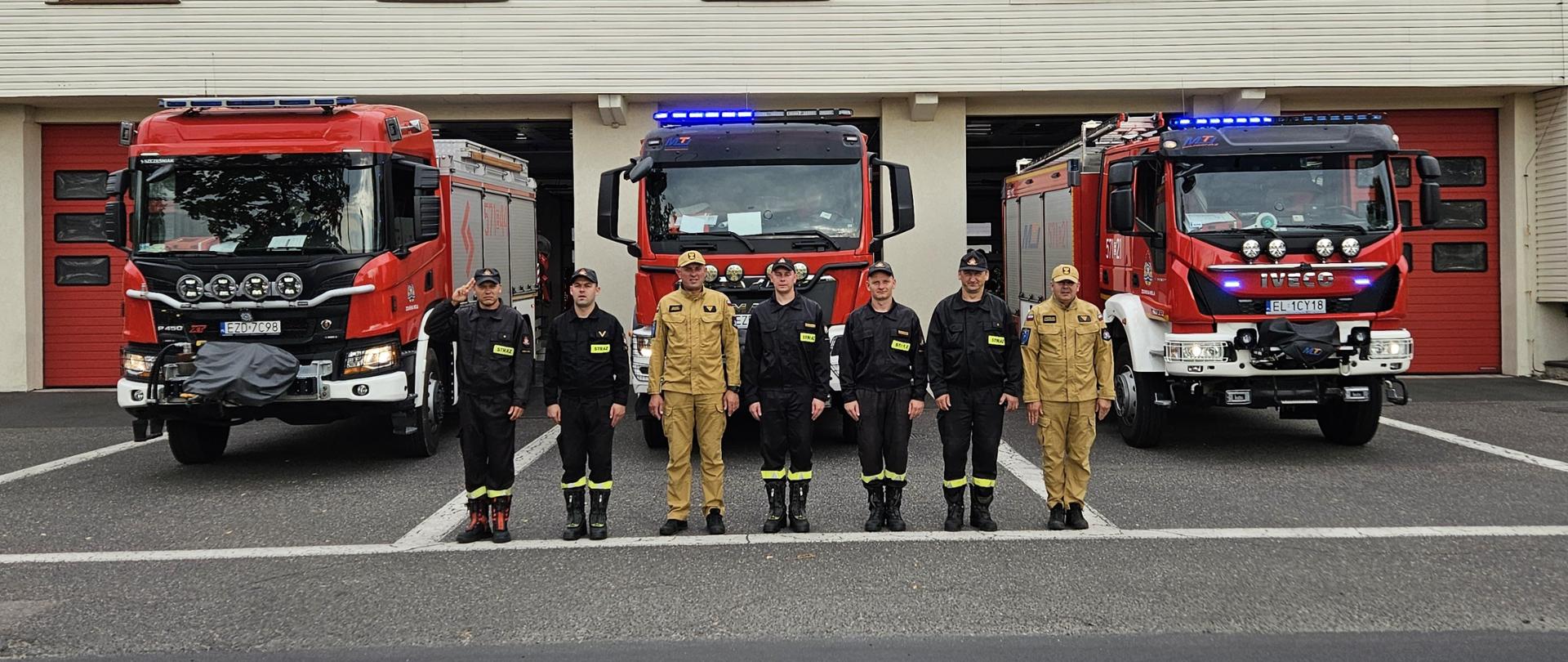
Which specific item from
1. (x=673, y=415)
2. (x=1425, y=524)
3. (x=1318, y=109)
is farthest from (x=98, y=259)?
(x=1318, y=109)

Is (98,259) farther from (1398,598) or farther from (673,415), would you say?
(1398,598)

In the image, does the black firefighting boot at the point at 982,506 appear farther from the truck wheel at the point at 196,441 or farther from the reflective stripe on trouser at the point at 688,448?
the truck wheel at the point at 196,441

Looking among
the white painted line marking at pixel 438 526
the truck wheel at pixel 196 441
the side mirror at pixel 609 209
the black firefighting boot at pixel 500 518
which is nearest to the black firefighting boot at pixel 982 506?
the white painted line marking at pixel 438 526

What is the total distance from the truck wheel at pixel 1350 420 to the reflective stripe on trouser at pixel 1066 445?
3.61m

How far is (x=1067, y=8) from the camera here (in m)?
14.9

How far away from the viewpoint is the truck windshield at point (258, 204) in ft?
29.0

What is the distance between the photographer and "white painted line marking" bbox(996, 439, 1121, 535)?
698 cm

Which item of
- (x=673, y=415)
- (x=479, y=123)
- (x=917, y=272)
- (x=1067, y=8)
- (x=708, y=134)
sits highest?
(x=1067, y=8)

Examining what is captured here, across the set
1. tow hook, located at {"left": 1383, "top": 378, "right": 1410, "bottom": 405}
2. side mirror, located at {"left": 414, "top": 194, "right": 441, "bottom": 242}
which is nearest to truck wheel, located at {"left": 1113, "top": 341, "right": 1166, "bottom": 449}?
tow hook, located at {"left": 1383, "top": 378, "right": 1410, "bottom": 405}

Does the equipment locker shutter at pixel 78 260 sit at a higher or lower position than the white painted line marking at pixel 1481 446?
higher

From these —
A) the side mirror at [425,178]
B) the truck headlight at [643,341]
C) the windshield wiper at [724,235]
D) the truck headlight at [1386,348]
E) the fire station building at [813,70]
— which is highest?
the fire station building at [813,70]

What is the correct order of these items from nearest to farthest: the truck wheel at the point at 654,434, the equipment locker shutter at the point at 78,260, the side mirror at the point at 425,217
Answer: the side mirror at the point at 425,217, the truck wheel at the point at 654,434, the equipment locker shutter at the point at 78,260

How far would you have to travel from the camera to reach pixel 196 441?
964cm

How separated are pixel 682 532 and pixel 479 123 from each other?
35.0 ft
